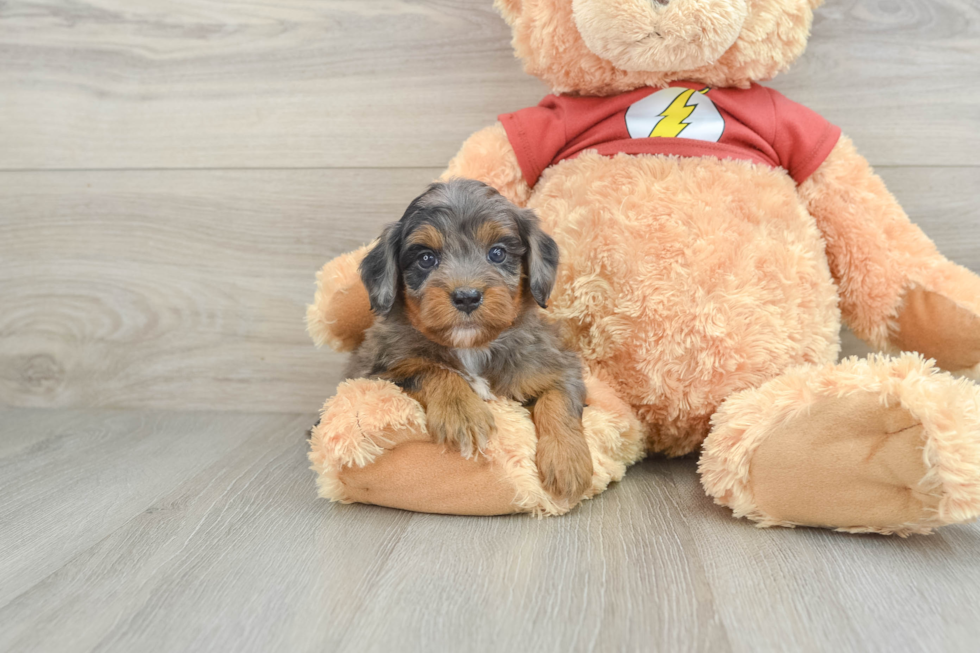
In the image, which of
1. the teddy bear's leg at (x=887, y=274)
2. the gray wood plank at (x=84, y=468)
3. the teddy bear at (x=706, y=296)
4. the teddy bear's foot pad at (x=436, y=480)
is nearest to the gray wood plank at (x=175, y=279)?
the gray wood plank at (x=84, y=468)

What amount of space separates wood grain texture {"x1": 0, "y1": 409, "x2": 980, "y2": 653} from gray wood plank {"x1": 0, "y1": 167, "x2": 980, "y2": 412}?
2.49ft

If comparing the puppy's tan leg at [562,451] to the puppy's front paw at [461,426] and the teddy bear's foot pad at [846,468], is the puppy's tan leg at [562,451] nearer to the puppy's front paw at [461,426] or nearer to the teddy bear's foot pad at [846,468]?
the puppy's front paw at [461,426]

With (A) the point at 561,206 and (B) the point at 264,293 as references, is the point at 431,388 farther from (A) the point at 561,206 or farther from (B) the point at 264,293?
(B) the point at 264,293

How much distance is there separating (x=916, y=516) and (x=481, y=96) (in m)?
1.65

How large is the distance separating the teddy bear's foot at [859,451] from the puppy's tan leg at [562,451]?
0.29 metres

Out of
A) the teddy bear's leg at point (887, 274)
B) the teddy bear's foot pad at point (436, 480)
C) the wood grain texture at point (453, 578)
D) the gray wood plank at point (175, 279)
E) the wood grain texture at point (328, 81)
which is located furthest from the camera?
the gray wood plank at point (175, 279)

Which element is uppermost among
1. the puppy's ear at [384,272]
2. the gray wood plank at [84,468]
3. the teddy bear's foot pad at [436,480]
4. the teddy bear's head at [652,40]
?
the teddy bear's head at [652,40]

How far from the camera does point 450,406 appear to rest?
4.75 feet

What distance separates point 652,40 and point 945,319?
0.96 m

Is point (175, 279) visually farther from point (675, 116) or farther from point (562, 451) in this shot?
point (675, 116)

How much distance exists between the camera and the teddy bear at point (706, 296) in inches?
52.9

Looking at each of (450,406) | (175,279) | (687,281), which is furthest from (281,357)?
(687,281)

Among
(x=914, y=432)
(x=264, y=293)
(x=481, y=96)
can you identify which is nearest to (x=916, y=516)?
(x=914, y=432)

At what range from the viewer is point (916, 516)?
128cm
